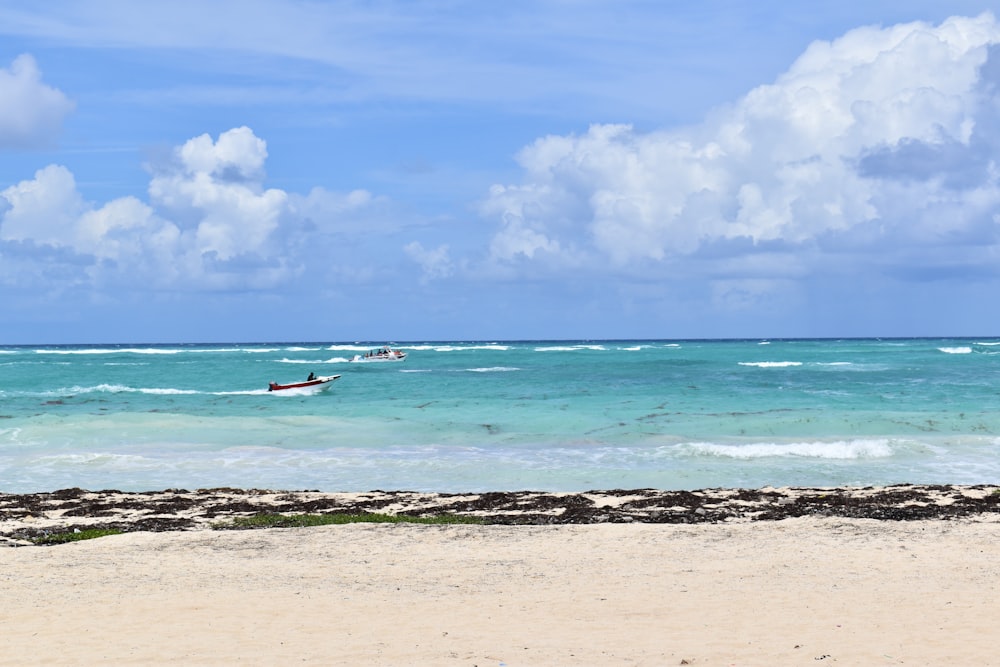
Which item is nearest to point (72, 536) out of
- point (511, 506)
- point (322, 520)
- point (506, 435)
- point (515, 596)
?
point (322, 520)

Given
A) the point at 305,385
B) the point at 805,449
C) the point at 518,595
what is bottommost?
the point at 805,449

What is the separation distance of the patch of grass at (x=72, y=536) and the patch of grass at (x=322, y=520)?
1675 millimetres

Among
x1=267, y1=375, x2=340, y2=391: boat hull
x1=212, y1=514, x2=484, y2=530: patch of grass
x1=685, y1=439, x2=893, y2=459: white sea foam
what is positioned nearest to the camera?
x1=212, y1=514, x2=484, y2=530: patch of grass

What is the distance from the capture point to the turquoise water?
2175 cm

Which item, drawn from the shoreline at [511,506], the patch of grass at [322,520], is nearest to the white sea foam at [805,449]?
the shoreline at [511,506]

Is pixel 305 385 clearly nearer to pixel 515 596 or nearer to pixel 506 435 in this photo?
pixel 506 435

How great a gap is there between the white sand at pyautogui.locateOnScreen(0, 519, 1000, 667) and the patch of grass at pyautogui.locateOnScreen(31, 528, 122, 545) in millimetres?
625

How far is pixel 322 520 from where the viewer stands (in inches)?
594

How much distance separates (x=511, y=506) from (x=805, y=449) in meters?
12.6

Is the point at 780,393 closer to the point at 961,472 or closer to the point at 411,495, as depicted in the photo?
the point at 961,472

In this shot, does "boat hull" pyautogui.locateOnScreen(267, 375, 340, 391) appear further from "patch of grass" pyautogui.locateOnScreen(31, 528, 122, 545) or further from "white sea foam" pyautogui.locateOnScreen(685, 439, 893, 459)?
"patch of grass" pyautogui.locateOnScreen(31, 528, 122, 545)

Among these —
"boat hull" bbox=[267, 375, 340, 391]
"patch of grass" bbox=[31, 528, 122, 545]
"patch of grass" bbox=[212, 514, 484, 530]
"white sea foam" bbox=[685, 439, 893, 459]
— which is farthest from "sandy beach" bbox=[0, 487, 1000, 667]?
"boat hull" bbox=[267, 375, 340, 391]

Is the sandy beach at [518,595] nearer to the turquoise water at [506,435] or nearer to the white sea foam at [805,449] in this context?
the turquoise water at [506,435]

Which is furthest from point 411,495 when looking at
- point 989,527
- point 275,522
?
point 989,527
